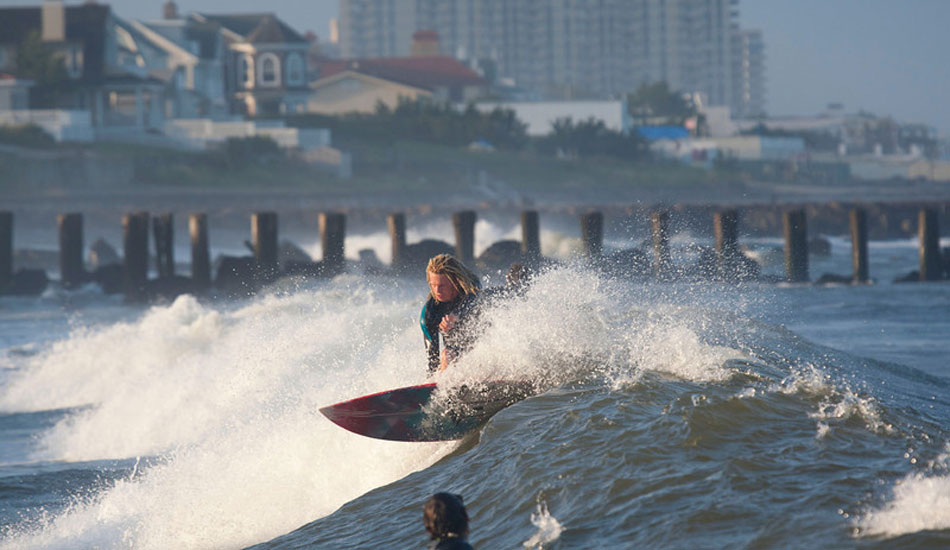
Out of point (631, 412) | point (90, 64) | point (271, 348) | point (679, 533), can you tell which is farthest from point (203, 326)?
point (90, 64)

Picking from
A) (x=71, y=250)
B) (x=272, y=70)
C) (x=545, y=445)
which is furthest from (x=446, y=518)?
(x=272, y=70)

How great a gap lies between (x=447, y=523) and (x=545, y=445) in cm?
256

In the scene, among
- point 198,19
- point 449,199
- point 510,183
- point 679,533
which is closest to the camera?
point 679,533

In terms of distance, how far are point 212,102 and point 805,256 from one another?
58272mm

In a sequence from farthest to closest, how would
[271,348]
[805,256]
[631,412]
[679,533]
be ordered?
[805,256] → [271,348] → [631,412] → [679,533]

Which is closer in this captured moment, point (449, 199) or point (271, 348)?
point (271, 348)

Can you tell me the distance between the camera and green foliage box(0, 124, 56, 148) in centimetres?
5515

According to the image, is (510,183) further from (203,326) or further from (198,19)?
(203,326)

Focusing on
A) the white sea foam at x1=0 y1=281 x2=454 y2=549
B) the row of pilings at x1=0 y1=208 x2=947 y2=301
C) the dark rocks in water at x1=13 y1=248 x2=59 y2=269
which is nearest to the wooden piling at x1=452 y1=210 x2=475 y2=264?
the row of pilings at x1=0 y1=208 x2=947 y2=301

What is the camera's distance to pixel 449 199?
2564 inches

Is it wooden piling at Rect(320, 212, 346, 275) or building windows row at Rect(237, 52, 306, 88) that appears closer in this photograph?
wooden piling at Rect(320, 212, 346, 275)

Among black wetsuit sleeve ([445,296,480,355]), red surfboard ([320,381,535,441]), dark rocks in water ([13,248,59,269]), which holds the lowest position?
dark rocks in water ([13,248,59,269])

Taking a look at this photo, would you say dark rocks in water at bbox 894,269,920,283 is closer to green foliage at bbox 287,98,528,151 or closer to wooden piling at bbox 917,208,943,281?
wooden piling at bbox 917,208,943,281

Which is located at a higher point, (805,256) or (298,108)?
(298,108)
